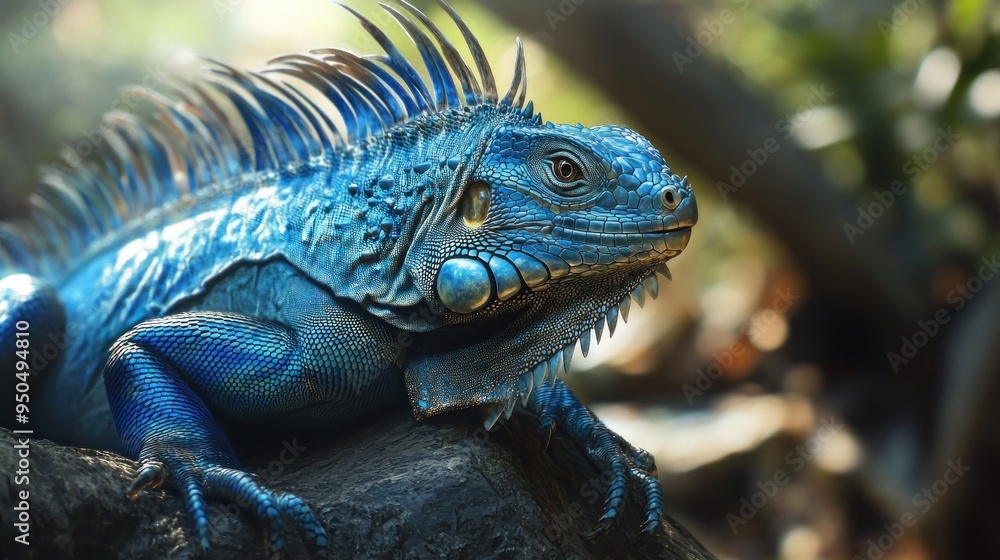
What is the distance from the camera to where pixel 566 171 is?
3.30m

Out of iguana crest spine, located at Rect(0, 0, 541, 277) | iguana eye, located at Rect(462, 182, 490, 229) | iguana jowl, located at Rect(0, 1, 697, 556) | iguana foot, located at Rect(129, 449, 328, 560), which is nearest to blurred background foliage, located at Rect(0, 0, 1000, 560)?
iguana crest spine, located at Rect(0, 0, 541, 277)

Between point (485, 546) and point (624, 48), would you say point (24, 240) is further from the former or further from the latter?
point (624, 48)

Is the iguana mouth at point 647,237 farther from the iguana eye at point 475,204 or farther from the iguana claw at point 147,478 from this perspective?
the iguana claw at point 147,478

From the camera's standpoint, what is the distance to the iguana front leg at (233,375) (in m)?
3.18

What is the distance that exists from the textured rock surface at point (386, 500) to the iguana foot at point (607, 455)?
0.10 metres

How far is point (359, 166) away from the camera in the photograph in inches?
147

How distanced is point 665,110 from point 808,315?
3342mm

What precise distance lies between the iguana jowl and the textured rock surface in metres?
0.09

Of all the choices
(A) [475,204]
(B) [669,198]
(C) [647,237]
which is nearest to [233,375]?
(A) [475,204]

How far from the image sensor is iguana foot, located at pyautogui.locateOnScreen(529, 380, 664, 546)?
11.4 feet

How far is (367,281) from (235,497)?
1.00 metres

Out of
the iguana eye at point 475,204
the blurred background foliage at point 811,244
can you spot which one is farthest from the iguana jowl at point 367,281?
the blurred background foliage at point 811,244

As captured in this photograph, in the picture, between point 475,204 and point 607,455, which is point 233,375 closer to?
point 475,204

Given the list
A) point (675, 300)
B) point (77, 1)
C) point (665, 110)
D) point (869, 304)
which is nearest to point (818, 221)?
point (869, 304)
